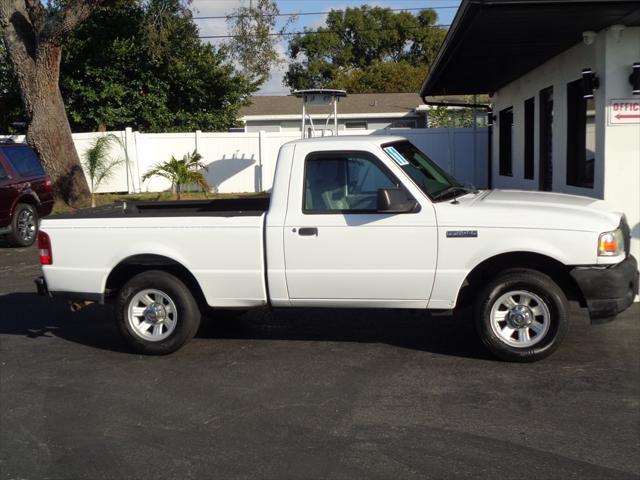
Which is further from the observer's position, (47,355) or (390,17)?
(390,17)

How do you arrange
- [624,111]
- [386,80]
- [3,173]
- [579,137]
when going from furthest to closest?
1. [386,80]
2. [3,173]
3. [579,137]
4. [624,111]

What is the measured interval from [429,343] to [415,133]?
16.5m

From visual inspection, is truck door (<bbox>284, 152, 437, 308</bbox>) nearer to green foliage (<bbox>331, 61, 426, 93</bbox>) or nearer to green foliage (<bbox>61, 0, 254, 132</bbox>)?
green foliage (<bbox>61, 0, 254, 132</bbox>)

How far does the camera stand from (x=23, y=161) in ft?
47.5

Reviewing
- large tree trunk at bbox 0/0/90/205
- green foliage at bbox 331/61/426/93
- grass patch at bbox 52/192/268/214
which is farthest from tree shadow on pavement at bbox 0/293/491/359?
green foliage at bbox 331/61/426/93

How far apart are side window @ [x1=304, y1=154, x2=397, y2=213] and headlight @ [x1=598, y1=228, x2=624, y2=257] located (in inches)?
69.2

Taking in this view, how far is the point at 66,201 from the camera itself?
19641mm

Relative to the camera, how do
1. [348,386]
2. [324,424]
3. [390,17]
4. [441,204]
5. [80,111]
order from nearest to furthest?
1. [324,424]
2. [348,386]
3. [441,204]
4. [80,111]
5. [390,17]

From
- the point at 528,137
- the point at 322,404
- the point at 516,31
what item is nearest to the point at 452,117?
the point at 528,137

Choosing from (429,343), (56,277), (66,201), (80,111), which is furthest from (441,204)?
(80,111)

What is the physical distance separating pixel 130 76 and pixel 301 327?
784 inches

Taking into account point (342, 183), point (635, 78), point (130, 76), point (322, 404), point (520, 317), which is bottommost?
point (322, 404)

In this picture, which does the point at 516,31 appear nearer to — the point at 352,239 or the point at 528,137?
the point at 352,239

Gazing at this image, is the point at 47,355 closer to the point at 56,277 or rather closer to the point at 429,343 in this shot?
the point at 56,277
